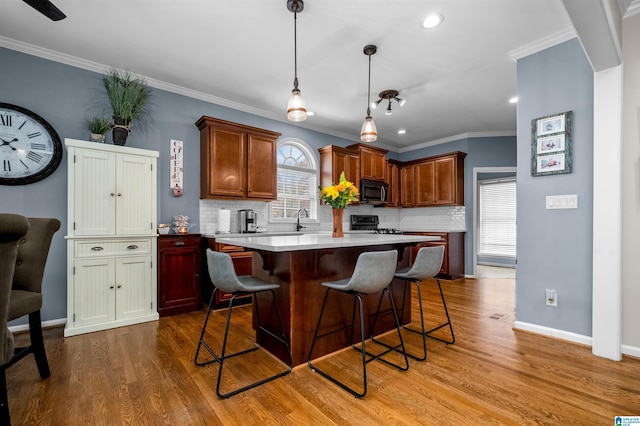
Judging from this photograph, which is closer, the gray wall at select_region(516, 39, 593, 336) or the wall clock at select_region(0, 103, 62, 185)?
the gray wall at select_region(516, 39, 593, 336)

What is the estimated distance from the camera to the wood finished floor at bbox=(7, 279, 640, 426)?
5.48 ft

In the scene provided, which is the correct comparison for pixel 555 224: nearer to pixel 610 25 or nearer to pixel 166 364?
pixel 610 25

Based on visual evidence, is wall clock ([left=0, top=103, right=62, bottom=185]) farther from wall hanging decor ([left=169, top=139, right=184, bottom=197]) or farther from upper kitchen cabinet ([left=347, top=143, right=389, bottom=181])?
upper kitchen cabinet ([left=347, top=143, right=389, bottom=181])

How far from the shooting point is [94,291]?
3.05 meters

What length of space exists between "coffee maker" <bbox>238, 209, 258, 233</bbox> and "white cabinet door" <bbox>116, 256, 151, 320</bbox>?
1364 mm

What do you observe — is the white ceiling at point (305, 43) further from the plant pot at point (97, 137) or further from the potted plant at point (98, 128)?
the plant pot at point (97, 137)

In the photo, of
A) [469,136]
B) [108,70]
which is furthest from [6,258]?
[469,136]

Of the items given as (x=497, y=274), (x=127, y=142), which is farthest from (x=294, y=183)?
(x=497, y=274)

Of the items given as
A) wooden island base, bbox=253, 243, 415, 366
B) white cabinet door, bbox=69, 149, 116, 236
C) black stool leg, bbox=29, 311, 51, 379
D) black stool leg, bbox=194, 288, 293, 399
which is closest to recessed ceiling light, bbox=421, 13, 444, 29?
wooden island base, bbox=253, 243, 415, 366

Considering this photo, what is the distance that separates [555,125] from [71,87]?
494cm

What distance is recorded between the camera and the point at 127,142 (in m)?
3.64

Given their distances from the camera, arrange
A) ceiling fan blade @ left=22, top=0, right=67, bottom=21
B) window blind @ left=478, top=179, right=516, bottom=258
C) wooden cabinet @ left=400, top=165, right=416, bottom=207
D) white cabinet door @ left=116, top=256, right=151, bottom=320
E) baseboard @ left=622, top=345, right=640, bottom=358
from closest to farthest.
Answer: ceiling fan blade @ left=22, top=0, right=67, bottom=21
baseboard @ left=622, top=345, right=640, bottom=358
white cabinet door @ left=116, top=256, right=151, bottom=320
wooden cabinet @ left=400, top=165, right=416, bottom=207
window blind @ left=478, top=179, right=516, bottom=258

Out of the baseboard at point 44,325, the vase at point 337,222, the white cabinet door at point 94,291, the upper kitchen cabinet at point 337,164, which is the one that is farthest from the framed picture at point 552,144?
the baseboard at point 44,325

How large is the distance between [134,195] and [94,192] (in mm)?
351
